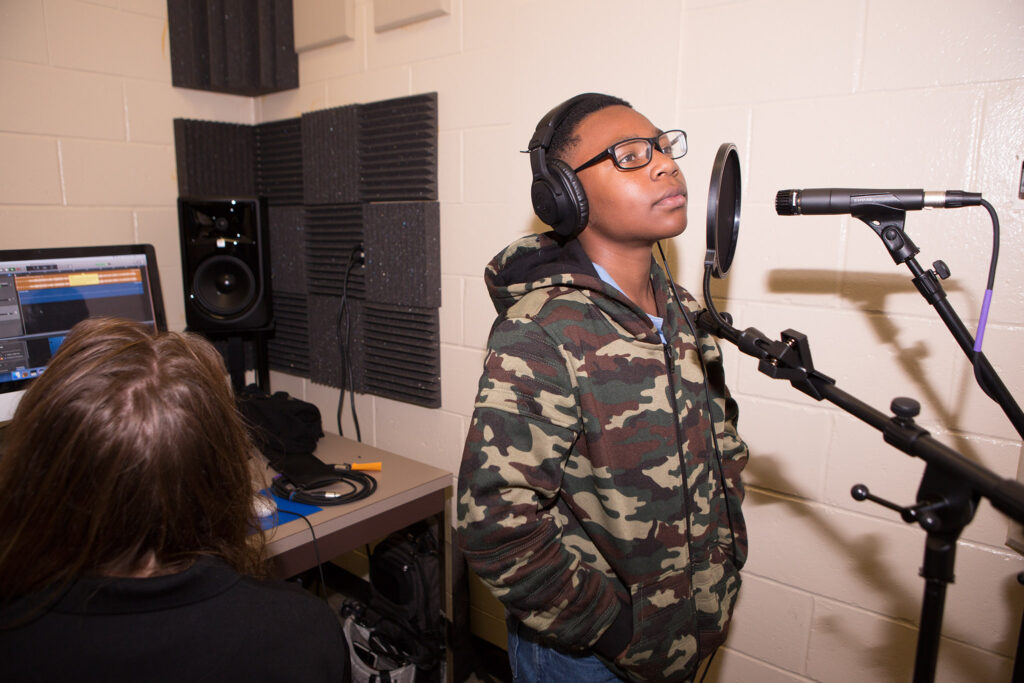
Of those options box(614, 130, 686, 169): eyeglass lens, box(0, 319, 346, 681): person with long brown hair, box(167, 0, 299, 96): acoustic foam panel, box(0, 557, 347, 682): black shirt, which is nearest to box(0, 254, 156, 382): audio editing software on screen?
box(167, 0, 299, 96): acoustic foam panel

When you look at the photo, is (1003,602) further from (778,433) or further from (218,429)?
(218,429)

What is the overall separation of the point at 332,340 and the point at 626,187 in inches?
58.5

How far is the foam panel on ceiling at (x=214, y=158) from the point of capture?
2281 mm

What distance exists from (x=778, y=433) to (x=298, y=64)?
2.05 meters

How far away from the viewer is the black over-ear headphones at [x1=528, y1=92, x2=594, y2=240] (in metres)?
1.08

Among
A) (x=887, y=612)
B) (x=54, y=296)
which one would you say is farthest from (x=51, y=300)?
(x=887, y=612)

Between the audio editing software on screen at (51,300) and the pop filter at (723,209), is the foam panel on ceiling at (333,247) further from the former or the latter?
the pop filter at (723,209)

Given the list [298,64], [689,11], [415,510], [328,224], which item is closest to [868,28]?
[689,11]

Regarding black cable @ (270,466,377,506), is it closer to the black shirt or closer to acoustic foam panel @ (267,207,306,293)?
the black shirt

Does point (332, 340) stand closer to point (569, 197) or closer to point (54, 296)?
point (54, 296)

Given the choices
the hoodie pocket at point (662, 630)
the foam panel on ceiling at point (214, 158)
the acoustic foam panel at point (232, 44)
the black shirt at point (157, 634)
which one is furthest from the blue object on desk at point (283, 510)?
the acoustic foam panel at point (232, 44)

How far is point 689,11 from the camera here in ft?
4.61

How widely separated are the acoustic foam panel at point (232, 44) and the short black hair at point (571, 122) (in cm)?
152

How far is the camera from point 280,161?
7.81 ft
